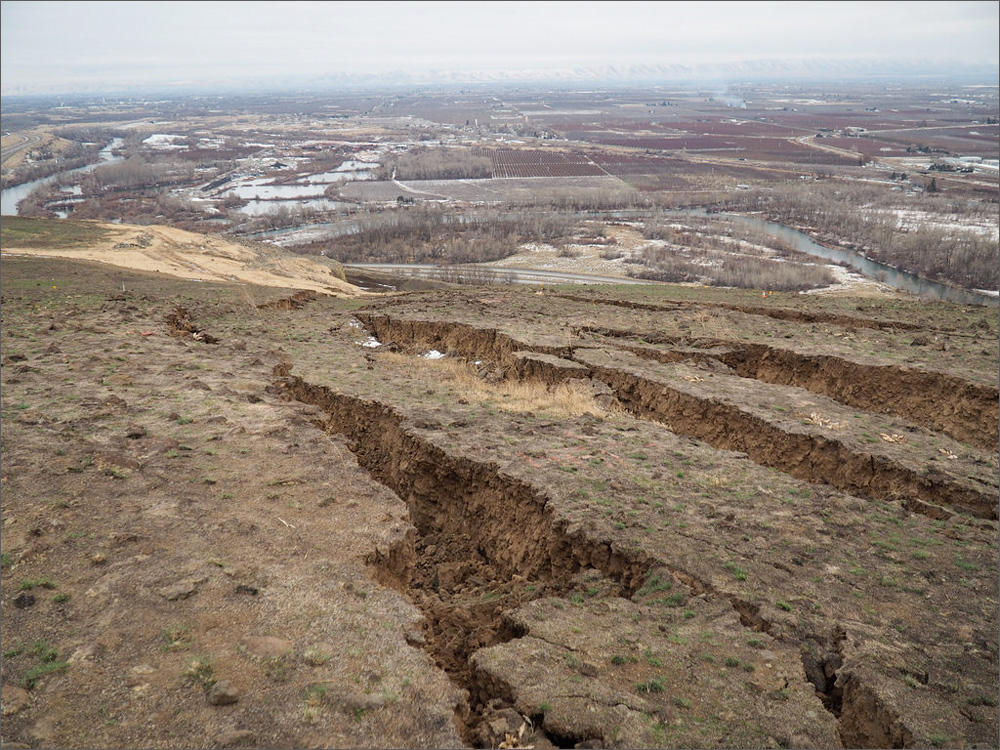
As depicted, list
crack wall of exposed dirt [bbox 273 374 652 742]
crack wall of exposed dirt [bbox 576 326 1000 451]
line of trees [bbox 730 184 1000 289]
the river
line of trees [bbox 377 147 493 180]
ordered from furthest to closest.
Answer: line of trees [bbox 377 147 493 180] → line of trees [bbox 730 184 1000 289] → the river → crack wall of exposed dirt [bbox 576 326 1000 451] → crack wall of exposed dirt [bbox 273 374 652 742]

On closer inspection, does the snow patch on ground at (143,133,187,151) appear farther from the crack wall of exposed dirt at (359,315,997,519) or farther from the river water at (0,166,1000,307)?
the crack wall of exposed dirt at (359,315,997,519)

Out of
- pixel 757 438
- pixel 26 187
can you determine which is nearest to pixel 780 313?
pixel 757 438

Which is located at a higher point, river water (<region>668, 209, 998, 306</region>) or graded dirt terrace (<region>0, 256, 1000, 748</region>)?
graded dirt terrace (<region>0, 256, 1000, 748</region>)

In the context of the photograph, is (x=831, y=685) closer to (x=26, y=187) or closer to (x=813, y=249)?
(x=813, y=249)

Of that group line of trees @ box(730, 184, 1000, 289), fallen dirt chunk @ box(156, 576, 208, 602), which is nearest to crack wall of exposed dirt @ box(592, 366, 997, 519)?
fallen dirt chunk @ box(156, 576, 208, 602)

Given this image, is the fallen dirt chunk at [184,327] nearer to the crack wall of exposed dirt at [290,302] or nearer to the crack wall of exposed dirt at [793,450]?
the crack wall of exposed dirt at [290,302]
